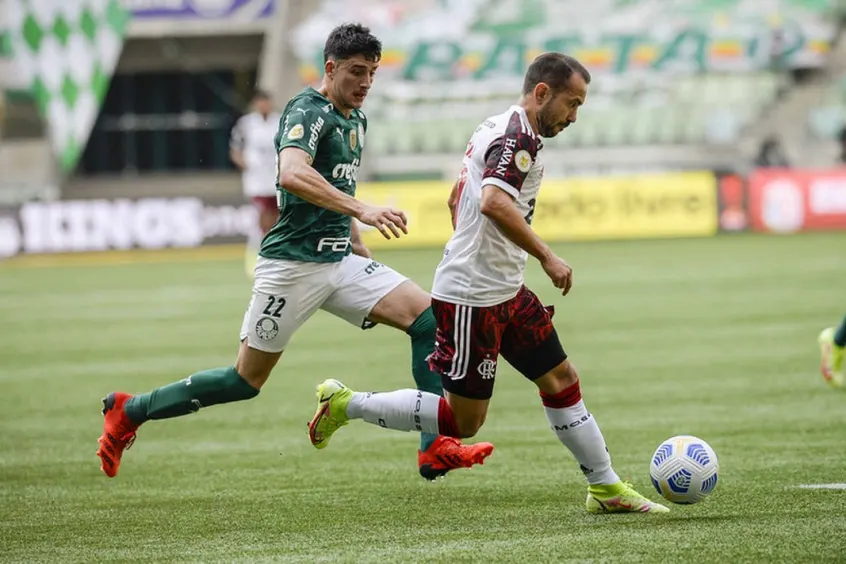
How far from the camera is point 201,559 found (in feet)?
19.0

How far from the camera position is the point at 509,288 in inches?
254

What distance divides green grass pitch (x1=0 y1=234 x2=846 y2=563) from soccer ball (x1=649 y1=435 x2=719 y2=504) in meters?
0.10

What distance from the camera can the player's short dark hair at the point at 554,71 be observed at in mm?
6203

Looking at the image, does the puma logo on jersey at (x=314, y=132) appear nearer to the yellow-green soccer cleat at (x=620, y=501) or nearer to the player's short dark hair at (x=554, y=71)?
the player's short dark hair at (x=554, y=71)

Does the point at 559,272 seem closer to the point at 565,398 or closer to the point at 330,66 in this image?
the point at 565,398

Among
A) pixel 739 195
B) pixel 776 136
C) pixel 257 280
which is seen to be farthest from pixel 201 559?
pixel 776 136

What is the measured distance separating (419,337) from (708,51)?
31819 mm

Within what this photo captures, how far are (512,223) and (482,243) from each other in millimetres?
401

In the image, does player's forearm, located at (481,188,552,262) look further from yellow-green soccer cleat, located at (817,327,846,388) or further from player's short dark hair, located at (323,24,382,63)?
yellow-green soccer cleat, located at (817,327,846,388)

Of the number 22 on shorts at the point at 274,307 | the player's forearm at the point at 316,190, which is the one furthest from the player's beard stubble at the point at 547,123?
the number 22 on shorts at the point at 274,307

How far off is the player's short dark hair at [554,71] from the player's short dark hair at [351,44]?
3.73 feet

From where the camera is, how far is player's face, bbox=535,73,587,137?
6.24m

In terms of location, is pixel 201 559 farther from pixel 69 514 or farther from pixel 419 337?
pixel 419 337

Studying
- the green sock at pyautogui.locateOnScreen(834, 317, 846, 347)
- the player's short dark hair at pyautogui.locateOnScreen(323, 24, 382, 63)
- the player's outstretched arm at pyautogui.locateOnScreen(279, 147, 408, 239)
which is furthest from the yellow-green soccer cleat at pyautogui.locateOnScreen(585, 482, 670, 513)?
the green sock at pyautogui.locateOnScreen(834, 317, 846, 347)
